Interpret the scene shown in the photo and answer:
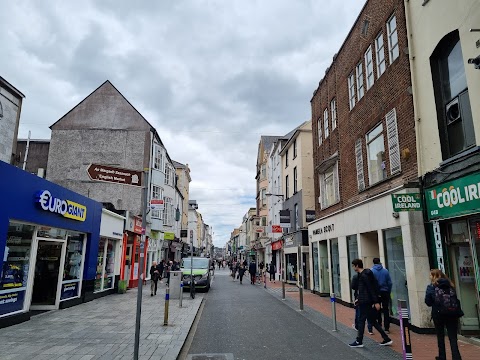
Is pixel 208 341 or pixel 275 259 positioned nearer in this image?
pixel 208 341

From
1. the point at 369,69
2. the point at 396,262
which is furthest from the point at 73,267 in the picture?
the point at 369,69

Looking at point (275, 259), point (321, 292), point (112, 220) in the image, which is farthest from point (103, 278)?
point (275, 259)

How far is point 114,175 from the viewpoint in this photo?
5633 millimetres

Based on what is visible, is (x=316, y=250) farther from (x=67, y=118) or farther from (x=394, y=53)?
(x=67, y=118)

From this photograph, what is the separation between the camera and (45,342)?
7.59m

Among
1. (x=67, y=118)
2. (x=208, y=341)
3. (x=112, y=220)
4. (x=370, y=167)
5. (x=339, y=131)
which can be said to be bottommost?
(x=208, y=341)

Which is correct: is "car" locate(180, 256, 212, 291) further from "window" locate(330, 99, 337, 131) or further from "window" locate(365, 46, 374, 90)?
"window" locate(365, 46, 374, 90)

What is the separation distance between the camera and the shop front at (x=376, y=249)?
940 cm

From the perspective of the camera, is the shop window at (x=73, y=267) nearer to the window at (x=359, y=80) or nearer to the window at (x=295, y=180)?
the window at (x=359, y=80)

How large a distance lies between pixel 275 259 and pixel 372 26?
27.4m

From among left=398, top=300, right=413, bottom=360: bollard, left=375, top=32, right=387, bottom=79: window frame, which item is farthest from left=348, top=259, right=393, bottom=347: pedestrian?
left=375, top=32, right=387, bottom=79: window frame

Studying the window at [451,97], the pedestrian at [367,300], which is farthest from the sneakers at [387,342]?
the window at [451,97]

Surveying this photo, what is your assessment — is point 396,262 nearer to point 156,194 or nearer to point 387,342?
point 387,342

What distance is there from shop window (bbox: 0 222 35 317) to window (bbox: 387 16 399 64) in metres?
12.7
